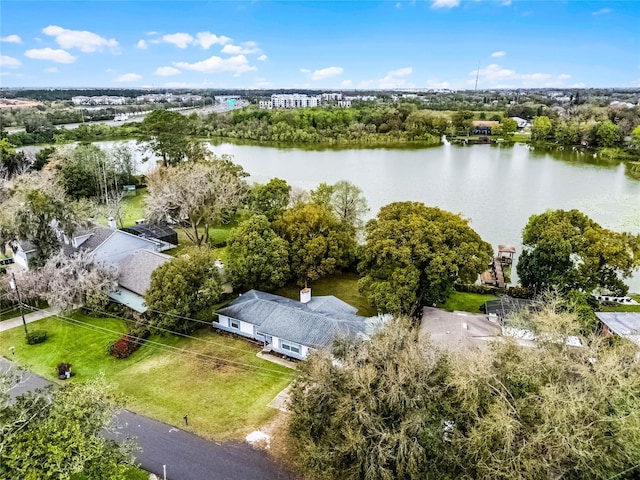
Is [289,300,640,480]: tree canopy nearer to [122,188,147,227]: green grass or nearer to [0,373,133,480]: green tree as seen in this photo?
[0,373,133,480]: green tree

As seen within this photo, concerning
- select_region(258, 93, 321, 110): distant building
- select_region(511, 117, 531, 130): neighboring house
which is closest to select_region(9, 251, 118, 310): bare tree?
select_region(511, 117, 531, 130): neighboring house

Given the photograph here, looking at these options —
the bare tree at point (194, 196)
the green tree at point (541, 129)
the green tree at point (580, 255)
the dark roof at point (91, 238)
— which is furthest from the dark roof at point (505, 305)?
the green tree at point (541, 129)

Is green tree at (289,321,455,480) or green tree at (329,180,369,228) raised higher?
green tree at (329,180,369,228)

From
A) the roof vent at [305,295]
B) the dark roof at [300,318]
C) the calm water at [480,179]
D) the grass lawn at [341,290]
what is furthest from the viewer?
the calm water at [480,179]

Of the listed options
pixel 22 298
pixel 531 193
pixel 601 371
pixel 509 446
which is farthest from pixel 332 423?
pixel 531 193

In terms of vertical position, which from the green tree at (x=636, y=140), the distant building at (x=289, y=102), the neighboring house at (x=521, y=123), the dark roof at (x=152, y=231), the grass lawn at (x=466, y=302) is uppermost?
the distant building at (x=289, y=102)

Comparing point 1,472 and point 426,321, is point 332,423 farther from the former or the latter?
point 426,321

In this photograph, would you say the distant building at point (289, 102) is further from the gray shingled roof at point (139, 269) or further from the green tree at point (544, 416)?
the green tree at point (544, 416)
